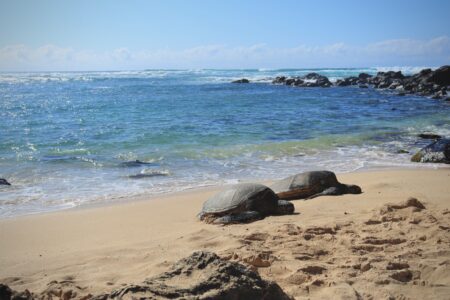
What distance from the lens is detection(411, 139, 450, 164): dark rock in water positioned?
10.8m

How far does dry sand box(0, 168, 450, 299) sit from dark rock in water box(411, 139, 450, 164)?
3638 mm

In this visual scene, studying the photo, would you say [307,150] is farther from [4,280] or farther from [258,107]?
[258,107]

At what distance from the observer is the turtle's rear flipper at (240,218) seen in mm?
6219

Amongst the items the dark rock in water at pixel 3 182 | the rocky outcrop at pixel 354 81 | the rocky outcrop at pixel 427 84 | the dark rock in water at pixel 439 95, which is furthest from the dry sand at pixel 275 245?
the rocky outcrop at pixel 354 81

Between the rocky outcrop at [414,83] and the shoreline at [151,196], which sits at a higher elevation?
the rocky outcrop at [414,83]

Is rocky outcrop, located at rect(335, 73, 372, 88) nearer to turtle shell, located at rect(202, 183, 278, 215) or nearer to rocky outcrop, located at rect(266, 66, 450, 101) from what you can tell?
rocky outcrop, located at rect(266, 66, 450, 101)

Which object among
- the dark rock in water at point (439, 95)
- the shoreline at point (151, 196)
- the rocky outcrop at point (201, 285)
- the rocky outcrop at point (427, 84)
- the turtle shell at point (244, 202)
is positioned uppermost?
the rocky outcrop at point (427, 84)

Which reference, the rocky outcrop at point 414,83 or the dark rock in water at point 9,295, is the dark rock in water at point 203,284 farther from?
the rocky outcrop at point 414,83

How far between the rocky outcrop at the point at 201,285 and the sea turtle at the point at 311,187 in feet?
15.9

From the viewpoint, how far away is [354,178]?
366 inches

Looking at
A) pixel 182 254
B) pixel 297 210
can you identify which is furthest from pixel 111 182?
pixel 182 254

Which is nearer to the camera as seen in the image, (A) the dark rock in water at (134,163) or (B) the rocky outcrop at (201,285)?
(B) the rocky outcrop at (201,285)

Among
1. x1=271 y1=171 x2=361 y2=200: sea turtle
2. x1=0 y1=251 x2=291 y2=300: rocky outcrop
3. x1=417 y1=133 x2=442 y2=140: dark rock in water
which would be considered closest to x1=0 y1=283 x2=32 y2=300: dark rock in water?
x1=0 y1=251 x2=291 y2=300: rocky outcrop

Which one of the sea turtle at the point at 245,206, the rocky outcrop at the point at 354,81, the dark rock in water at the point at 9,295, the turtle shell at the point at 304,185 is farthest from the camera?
the rocky outcrop at the point at 354,81
